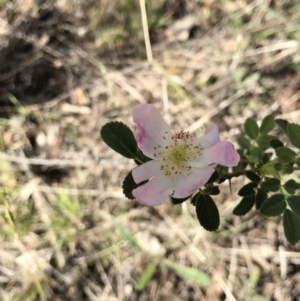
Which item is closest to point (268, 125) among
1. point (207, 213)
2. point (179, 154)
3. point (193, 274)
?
point (179, 154)

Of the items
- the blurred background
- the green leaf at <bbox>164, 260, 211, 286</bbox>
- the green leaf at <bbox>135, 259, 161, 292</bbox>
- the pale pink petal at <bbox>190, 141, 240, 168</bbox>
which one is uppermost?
the pale pink petal at <bbox>190, 141, 240, 168</bbox>

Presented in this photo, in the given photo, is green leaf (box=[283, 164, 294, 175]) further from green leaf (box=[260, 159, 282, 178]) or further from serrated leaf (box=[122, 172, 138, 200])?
serrated leaf (box=[122, 172, 138, 200])

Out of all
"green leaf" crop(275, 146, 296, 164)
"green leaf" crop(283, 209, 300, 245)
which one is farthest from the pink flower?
"green leaf" crop(283, 209, 300, 245)

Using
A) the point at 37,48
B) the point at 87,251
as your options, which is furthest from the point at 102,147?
the point at 37,48

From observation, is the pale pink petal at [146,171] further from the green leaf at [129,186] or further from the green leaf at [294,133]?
the green leaf at [294,133]

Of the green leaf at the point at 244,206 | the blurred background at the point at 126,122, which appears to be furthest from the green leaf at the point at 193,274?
the green leaf at the point at 244,206
